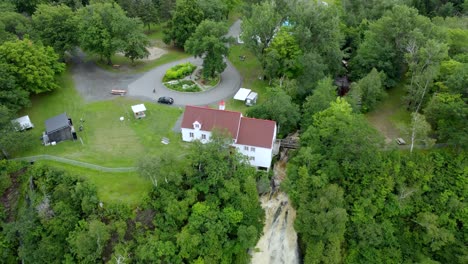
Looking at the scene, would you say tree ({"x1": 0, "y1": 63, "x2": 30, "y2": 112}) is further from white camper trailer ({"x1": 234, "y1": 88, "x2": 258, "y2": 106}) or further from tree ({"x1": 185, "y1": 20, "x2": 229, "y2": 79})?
white camper trailer ({"x1": 234, "y1": 88, "x2": 258, "y2": 106})

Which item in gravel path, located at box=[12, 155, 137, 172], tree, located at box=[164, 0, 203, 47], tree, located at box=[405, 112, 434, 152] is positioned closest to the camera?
tree, located at box=[405, 112, 434, 152]

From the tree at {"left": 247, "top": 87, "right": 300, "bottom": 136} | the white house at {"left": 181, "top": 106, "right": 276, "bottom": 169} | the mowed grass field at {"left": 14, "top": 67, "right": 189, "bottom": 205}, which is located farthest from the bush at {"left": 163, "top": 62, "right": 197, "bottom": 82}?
the tree at {"left": 247, "top": 87, "right": 300, "bottom": 136}

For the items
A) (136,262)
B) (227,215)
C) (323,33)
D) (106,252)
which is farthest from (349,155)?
(106,252)

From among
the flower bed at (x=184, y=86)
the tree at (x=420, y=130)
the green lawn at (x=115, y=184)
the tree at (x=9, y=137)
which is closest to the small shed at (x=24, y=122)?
the tree at (x=9, y=137)

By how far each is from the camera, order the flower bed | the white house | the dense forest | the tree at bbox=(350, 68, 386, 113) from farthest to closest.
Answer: the flower bed, the tree at bbox=(350, 68, 386, 113), the white house, the dense forest

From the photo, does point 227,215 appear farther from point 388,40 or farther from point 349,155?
point 388,40

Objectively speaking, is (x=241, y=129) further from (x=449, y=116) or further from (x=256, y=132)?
(x=449, y=116)

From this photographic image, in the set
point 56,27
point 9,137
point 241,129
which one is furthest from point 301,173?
point 56,27
